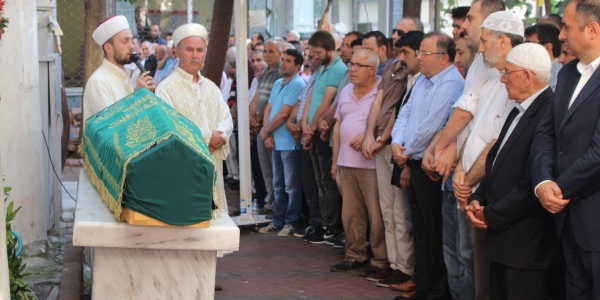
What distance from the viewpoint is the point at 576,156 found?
14.9 feet

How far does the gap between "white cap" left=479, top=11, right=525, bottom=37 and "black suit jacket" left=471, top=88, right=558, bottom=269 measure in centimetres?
62

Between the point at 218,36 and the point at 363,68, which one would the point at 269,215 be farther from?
the point at 363,68

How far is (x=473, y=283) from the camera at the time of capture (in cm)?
595

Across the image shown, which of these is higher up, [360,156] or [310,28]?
[310,28]

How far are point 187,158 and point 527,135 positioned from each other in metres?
2.19

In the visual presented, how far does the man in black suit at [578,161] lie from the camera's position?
14.4ft

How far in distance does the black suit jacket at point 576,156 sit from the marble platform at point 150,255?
Result: 181cm

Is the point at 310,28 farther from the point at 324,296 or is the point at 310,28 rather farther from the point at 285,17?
the point at 324,296

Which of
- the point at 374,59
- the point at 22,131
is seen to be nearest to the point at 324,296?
the point at 374,59

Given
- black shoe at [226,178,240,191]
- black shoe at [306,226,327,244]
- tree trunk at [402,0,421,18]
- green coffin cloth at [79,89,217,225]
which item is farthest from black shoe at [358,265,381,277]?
black shoe at [226,178,240,191]

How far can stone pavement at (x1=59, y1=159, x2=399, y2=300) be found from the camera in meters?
7.00

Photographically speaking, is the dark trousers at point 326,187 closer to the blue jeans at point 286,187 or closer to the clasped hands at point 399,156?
the blue jeans at point 286,187

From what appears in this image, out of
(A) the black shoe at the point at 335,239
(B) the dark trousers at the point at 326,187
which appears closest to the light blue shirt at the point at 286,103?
(B) the dark trousers at the point at 326,187

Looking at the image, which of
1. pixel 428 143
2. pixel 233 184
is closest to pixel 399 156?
pixel 428 143
